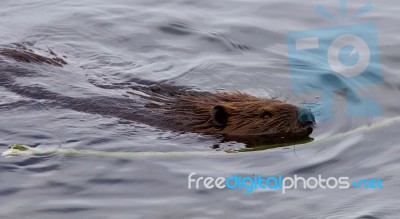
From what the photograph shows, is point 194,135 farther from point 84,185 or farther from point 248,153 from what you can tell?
point 84,185

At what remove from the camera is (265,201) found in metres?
5.52

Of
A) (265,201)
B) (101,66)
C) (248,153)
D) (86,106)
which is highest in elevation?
(101,66)

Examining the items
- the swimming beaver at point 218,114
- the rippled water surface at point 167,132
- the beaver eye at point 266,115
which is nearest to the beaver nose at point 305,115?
the swimming beaver at point 218,114

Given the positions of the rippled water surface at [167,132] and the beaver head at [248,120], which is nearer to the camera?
the rippled water surface at [167,132]

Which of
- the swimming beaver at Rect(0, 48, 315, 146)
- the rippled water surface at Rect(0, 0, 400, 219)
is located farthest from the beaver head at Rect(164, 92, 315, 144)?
the rippled water surface at Rect(0, 0, 400, 219)

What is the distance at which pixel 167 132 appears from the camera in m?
6.54

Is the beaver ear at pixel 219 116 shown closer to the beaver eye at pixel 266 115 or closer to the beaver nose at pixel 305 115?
the beaver eye at pixel 266 115

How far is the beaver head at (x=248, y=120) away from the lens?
6.54 m

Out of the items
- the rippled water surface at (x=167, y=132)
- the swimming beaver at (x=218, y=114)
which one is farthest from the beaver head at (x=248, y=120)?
the rippled water surface at (x=167, y=132)

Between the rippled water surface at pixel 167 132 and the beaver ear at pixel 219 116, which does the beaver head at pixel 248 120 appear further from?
the rippled water surface at pixel 167 132

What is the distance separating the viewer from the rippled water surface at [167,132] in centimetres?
551

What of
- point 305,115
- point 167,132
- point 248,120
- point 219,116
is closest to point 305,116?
point 305,115

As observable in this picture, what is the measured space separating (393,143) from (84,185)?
237 centimetres

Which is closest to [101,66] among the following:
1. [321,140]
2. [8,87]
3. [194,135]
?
[8,87]
